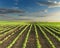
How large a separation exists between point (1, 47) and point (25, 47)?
2.85 m

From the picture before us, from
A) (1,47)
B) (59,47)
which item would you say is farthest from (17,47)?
(59,47)

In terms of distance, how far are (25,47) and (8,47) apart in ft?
6.40

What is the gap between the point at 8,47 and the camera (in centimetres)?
2128

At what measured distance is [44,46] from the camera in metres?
22.3

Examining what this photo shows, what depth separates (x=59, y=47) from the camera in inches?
872

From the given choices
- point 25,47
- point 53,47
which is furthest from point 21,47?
point 53,47

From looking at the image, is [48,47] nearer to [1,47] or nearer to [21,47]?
[21,47]

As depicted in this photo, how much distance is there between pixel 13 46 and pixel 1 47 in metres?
1.41

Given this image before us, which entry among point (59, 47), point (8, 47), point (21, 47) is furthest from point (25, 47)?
point (59, 47)

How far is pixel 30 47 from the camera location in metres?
21.7

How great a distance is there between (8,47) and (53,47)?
5187 mm

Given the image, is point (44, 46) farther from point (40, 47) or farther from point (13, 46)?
point (13, 46)

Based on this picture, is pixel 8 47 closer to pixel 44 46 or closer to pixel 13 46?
pixel 13 46

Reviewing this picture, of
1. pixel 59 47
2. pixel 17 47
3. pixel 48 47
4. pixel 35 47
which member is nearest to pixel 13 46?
pixel 17 47
